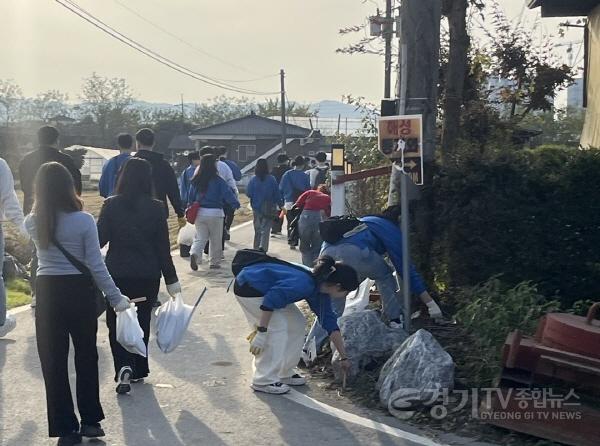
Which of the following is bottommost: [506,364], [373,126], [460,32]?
[506,364]

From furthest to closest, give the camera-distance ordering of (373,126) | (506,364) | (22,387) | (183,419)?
(373,126)
(22,387)
(183,419)
(506,364)

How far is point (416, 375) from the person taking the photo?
7.04 metres

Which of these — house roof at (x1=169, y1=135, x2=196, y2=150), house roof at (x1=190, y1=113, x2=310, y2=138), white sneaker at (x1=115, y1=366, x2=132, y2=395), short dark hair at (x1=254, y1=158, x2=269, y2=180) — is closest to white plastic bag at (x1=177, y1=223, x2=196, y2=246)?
short dark hair at (x1=254, y1=158, x2=269, y2=180)

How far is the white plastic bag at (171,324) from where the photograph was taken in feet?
24.4

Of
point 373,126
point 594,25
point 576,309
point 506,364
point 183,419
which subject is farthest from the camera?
point 373,126

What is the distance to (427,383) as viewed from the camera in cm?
695

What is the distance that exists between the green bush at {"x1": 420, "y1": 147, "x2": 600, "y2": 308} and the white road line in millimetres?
2426

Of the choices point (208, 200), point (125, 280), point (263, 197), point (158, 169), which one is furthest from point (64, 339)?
point (263, 197)

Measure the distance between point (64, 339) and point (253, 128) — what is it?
68.9 meters

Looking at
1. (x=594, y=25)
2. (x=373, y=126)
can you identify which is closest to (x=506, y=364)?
(x=594, y=25)

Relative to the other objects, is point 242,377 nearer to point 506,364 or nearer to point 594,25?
point 506,364

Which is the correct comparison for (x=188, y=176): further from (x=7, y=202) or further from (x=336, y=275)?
(x=336, y=275)

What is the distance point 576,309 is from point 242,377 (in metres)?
3.13

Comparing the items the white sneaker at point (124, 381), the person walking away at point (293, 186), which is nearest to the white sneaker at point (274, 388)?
the white sneaker at point (124, 381)
